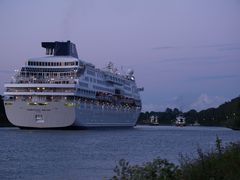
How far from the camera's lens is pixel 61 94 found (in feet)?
224

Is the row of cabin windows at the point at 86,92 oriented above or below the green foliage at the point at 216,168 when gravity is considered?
above

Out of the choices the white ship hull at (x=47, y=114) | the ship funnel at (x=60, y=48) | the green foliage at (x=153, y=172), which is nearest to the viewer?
the green foliage at (x=153, y=172)

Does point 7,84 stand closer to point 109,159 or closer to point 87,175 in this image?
point 109,159

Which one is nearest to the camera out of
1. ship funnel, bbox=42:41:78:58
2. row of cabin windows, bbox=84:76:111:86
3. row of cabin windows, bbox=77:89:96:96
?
row of cabin windows, bbox=77:89:96:96

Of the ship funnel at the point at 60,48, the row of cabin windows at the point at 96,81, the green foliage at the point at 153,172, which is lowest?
the green foliage at the point at 153,172

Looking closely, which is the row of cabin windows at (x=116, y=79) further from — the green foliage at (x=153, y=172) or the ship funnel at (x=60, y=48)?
the green foliage at (x=153, y=172)

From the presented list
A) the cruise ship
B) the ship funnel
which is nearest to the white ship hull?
the cruise ship

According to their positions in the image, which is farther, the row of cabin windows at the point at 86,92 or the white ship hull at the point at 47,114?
the row of cabin windows at the point at 86,92

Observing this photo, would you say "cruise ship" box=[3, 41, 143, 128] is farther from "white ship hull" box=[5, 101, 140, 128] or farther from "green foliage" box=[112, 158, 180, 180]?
"green foliage" box=[112, 158, 180, 180]

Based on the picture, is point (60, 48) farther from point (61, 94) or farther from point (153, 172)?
point (153, 172)

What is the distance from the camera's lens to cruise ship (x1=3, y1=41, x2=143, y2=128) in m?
67.8

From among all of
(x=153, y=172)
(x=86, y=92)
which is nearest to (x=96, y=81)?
(x=86, y=92)

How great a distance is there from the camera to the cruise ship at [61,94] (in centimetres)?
6775

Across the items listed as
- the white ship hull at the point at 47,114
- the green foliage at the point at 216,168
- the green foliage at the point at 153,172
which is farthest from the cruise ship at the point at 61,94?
the green foliage at the point at 153,172
